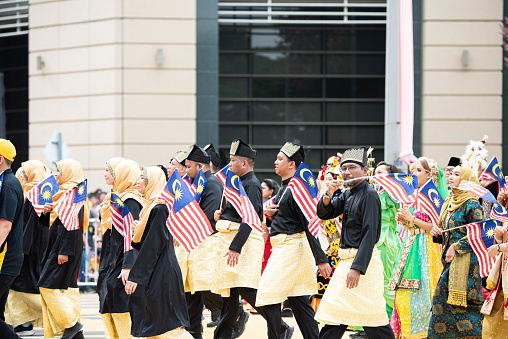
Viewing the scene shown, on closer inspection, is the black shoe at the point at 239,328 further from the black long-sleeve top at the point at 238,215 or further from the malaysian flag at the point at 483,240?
the malaysian flag at the point at 483,240

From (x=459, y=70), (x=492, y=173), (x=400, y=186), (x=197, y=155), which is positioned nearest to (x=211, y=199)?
(x=197, y=155)

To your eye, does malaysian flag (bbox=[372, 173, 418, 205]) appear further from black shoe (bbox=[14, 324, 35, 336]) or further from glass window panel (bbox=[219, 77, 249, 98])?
glass window panel (bbox=[219, 77, 249, 98])

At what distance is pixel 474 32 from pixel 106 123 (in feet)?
28.5

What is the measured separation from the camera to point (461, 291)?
8000 mm

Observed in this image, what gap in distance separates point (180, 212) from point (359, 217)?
1.60 metres

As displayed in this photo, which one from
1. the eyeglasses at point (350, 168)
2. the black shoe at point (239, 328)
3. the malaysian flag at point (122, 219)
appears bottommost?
the black shoe at point (239, 328)

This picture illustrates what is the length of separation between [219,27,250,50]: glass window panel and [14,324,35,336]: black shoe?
1215 cm

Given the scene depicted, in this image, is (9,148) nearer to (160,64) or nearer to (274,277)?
(274,277)

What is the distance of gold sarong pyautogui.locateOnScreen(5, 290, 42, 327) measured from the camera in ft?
32.8

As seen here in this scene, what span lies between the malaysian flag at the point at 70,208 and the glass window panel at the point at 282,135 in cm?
1208

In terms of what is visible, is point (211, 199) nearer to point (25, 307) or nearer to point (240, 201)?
point (240, 201)

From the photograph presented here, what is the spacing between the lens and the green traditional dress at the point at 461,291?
26.4ft

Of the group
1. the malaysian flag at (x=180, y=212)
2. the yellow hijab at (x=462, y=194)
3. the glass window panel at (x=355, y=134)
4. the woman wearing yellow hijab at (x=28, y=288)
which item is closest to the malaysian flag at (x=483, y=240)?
the yellow hijab at (x=462, y=194)

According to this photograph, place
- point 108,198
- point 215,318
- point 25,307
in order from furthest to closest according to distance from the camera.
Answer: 1. point 215,318
2. point 25,307
3. point 108,198
